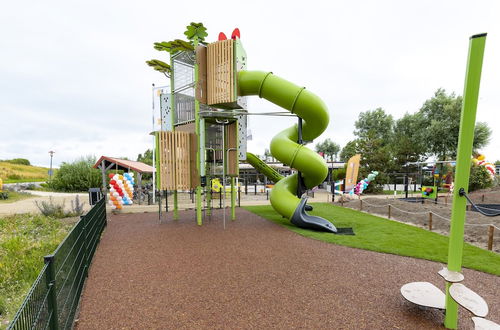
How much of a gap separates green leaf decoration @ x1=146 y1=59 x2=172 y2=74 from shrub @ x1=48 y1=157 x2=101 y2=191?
1807cm

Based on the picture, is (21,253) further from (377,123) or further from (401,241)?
(377,123)

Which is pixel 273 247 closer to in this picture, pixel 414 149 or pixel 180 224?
pixel 180 224

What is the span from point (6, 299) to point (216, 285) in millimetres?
3475

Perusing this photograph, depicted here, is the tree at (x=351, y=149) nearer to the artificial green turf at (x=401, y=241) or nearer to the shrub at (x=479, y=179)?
the shrub at (x=479, y=179)

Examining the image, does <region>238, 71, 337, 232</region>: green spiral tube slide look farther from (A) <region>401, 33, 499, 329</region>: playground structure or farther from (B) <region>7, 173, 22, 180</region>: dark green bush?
(B) <region>7, 173, 22, 180</region>: dark green bush

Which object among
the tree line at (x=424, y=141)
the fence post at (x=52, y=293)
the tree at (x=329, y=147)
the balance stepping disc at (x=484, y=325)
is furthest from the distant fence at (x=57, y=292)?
the tree at (x=329, y=147)

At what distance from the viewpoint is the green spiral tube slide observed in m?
8.65

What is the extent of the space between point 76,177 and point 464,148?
93.1 ft

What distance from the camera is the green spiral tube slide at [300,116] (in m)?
8.65

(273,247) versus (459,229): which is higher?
(459,229)

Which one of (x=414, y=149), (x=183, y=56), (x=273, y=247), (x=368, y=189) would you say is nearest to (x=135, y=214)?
(x=183, y=56)

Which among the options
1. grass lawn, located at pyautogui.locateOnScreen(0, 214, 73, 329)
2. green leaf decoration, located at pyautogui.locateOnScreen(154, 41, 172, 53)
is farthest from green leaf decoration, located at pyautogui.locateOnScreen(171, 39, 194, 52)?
grass lawn, located at pyautogui.locateOnScreen(0, 214, 73, 329)

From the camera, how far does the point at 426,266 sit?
17.9 feet

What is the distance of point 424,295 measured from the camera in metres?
3.64
